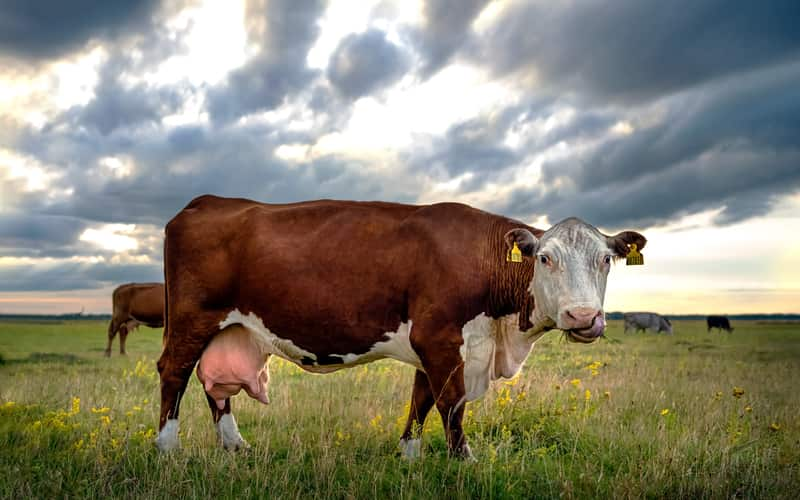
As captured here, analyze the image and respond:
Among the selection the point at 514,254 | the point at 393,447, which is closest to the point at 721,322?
the point at 393,447

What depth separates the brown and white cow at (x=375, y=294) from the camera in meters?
6.98

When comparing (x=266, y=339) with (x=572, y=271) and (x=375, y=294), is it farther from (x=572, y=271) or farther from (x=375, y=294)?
(x=572, y=271)

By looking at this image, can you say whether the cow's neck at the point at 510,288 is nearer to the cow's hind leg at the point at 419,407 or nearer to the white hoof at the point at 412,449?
the cow's hind leg at the point at 419,407

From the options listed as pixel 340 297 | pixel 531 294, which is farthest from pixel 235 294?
pixel 531 294

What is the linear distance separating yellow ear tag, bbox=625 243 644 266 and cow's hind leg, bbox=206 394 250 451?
5.02 metres

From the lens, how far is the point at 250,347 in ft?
27.1

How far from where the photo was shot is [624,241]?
736 cm

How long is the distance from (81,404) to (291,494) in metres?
6.87

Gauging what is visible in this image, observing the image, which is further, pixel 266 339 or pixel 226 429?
pixel 226 429

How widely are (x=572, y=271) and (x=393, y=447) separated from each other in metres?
3.03

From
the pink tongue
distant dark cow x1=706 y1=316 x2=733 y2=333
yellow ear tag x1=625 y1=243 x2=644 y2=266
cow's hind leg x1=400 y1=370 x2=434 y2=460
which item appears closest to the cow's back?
cow's hind leg x1=400 y1=370 x2=434 y2=460

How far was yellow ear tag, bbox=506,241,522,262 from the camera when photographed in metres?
6.93

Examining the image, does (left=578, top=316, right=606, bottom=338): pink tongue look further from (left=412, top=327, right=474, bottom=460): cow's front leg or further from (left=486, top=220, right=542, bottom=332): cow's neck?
(left=412, top=327, right=474, bottom=460): cow's front leg

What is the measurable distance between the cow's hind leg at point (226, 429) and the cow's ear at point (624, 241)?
16.2 ft
